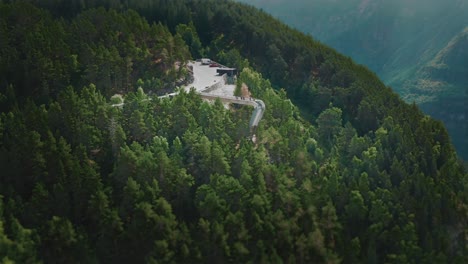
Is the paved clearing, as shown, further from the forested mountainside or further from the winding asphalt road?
the forested mountainside

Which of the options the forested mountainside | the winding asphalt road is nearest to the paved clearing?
the winding asphalt road

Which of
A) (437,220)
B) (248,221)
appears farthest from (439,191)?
(248,221)

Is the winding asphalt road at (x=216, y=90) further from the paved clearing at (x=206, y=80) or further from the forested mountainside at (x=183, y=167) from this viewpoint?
the forested mountainside at (x=183, y=167)

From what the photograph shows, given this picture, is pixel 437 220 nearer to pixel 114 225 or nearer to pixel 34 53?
pixel 114 225

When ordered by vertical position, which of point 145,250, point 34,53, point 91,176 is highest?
point 34,53

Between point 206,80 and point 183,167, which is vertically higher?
point 206,80

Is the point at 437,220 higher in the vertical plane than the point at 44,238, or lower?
higher

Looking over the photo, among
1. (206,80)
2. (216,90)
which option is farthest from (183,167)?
(206,80)

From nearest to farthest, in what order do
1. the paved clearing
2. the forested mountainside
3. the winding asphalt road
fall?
1. the forested mountainside
2. the winding asphalt road
3. the paved clearing

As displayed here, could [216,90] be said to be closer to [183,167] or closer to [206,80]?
[206,80]
